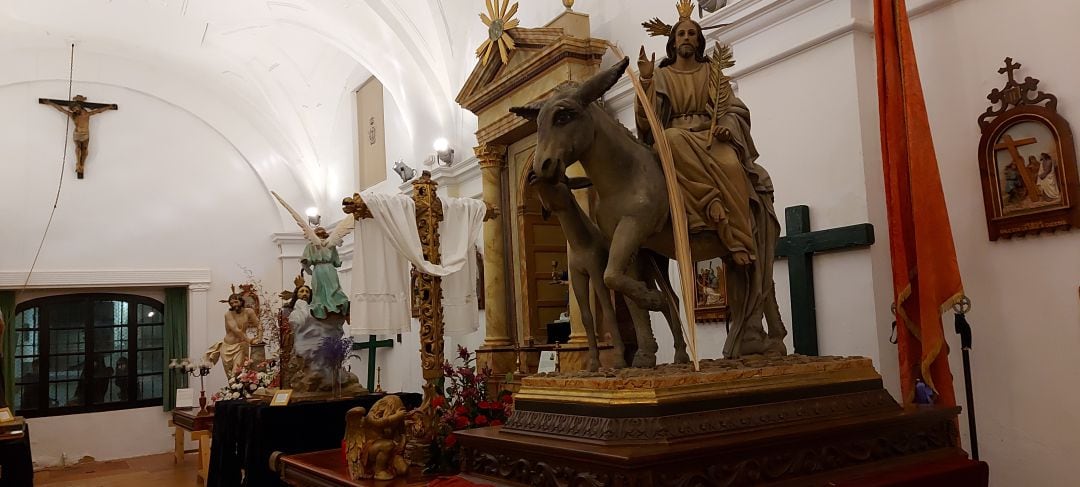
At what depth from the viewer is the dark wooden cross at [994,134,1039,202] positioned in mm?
4535

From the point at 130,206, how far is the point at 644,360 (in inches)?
554

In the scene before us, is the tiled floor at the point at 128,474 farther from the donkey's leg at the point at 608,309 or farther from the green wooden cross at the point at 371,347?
the donkey's leg at the point at 608,309

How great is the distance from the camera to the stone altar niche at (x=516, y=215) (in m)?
8.38

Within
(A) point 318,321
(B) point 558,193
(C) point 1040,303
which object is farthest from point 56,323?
(C) point 1040,303

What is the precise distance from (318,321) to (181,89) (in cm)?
940

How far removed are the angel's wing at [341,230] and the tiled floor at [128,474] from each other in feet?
15.2

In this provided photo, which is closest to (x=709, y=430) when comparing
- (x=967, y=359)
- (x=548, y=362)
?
(x=967, y=359)

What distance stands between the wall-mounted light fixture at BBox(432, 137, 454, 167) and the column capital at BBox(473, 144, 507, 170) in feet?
5.51

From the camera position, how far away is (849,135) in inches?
213

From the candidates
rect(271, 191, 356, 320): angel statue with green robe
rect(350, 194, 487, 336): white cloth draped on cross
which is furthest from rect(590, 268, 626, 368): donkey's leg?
rect(271, 191, 356, 320): angel statue with green robe

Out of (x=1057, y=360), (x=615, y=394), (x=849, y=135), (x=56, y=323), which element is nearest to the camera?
(x=615, y=394)

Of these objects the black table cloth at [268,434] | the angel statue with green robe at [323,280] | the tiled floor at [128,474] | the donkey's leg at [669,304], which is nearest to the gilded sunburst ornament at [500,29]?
the angel statue with green robe at [323,280]

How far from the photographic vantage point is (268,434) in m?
7.25

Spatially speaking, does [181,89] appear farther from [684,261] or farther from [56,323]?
[684,261]
